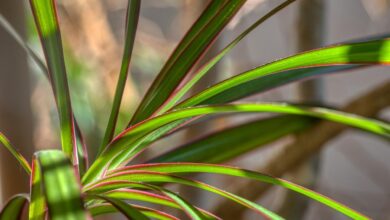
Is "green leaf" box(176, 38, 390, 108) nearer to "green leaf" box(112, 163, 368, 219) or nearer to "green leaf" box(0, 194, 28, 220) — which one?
"green leaf" box(112, 163, 368, 219)

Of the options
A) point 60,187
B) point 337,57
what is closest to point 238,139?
point 337,57

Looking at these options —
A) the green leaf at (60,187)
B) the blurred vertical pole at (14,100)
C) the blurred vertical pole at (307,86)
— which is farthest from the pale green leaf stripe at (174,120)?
the blurred vertical pole at (307,86)

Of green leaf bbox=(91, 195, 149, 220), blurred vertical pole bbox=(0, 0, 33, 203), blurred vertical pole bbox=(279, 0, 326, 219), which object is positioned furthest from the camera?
blurred vertical pole bbox=(279, 0, 326, 219)

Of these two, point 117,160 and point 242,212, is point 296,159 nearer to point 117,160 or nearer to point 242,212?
point 242,212

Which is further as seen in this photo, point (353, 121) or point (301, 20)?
point (301, 20)

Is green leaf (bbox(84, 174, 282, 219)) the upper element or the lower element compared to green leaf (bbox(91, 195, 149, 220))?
upper

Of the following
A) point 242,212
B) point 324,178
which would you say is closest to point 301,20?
point 242,212

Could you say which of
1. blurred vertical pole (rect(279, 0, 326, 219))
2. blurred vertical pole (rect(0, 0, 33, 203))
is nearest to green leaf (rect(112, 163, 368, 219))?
blurred vertical pole (rect(0, 0, 33, 203))
